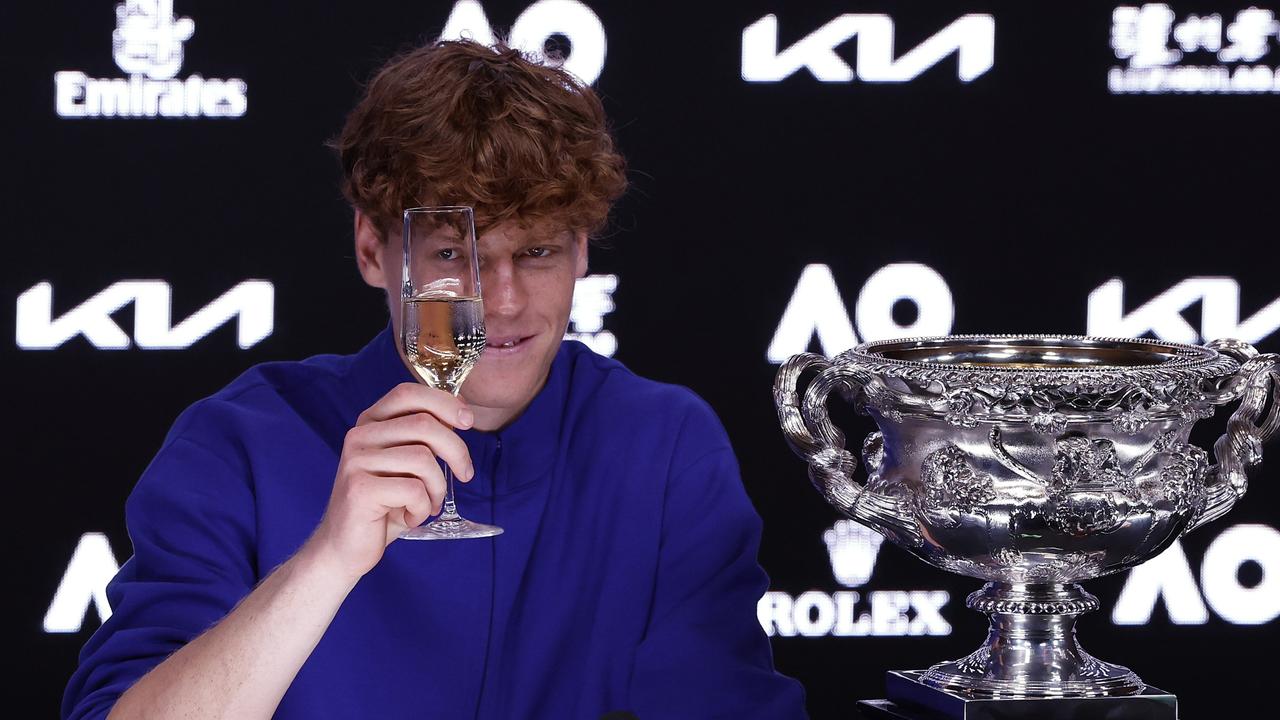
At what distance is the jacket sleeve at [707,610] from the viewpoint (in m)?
1.82

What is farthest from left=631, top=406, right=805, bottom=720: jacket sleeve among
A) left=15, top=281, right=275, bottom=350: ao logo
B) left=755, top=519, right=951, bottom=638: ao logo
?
left=15, top=281, right=275, bottom=350: ao logo

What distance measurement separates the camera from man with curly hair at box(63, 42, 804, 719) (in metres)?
1.81

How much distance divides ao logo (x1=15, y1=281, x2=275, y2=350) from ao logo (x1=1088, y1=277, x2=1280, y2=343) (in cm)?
163

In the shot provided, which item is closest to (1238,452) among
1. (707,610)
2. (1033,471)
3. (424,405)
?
→ (1033,471)

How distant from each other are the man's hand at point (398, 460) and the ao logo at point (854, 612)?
1.81m

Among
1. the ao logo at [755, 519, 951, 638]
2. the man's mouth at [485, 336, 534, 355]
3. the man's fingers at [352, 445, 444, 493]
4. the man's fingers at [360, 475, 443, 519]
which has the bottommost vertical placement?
the ao logo at [755, 519, 951, 638]

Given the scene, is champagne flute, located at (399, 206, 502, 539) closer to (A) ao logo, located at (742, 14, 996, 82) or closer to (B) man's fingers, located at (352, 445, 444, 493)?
(B) man's fingers, located at (352, 445, 444, 493)

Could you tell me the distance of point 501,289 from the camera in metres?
1.82

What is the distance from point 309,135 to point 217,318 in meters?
0.40

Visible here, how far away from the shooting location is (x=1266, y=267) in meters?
3.08

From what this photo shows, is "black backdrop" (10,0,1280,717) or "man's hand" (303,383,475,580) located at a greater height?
"black backdrop" (10,0,1280,717)

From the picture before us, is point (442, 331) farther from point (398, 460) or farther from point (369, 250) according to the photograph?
point (369, 250)

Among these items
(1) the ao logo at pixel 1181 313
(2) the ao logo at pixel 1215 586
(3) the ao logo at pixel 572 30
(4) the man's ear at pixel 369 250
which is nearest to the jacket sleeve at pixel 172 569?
(4) the man's ear at pixel 369 250

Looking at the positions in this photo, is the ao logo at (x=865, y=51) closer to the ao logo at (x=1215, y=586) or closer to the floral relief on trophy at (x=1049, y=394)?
the ao logo at (x=1215, y=586)
